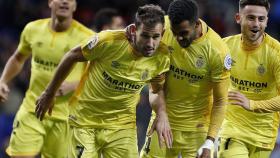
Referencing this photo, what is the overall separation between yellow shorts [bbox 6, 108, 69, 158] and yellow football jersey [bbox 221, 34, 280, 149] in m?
2.07

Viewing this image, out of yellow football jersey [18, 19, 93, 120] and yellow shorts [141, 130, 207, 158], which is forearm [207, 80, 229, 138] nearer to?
yellow shorts [141, 130, 207, 158]

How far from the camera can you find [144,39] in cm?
799

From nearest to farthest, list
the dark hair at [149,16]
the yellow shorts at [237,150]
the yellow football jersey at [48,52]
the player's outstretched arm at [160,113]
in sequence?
the dark hair at [149,16]
the player's outstretched arm at [160,113]
the yellow shorts at [237,150]
the yellow football jersey at [48,52]

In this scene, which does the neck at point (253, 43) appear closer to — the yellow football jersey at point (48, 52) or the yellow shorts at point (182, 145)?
the yellow shorts at point (182, 145)

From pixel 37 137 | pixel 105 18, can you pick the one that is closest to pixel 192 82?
pixel 37 137

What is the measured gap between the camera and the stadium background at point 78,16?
581 inches

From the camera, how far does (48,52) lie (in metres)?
10.1

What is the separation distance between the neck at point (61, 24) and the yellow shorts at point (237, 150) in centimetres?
234

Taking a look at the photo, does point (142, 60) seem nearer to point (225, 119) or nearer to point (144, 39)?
point (144, 39)

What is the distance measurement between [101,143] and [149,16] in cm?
135

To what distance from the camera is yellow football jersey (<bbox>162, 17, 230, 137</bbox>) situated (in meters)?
8.38

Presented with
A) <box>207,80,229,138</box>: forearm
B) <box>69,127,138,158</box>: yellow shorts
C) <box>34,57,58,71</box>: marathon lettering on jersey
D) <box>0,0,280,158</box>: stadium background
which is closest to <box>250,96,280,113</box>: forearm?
<box>207,80,229,138</box>: forearm

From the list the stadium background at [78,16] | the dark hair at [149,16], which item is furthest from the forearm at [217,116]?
the stadium background at [78,16]

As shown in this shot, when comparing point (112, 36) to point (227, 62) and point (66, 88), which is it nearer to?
point (227, 62)
